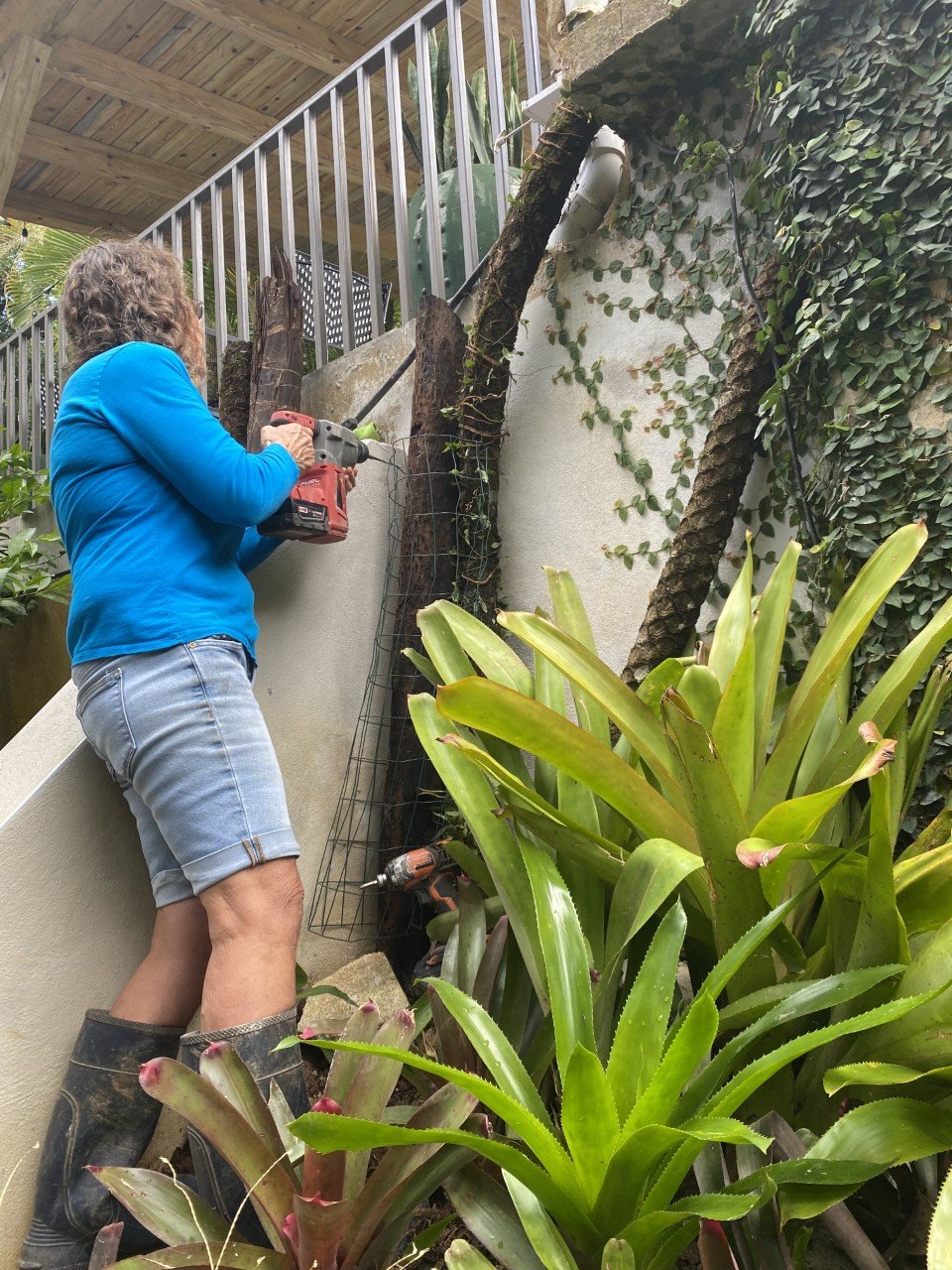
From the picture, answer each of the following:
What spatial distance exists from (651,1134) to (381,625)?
1.69m

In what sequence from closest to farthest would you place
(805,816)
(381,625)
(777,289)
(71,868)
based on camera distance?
(805,816), (71,868), (777,289), (381,625)

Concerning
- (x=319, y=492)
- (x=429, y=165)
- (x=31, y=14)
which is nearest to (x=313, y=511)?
(x=319, y=492)

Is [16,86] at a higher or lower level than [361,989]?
higher

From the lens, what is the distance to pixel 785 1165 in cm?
107

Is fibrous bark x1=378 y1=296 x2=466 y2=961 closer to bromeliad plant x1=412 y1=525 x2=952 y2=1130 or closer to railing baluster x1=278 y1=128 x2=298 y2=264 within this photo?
bromeliad plant x1=412 y1=525 x2=952 y2=1130

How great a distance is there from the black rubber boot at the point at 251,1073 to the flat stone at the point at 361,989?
39 centimetres

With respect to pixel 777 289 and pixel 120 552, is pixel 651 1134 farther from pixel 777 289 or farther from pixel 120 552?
pixel 777 289

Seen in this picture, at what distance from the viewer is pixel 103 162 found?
5.50m

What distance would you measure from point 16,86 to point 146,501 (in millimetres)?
3551

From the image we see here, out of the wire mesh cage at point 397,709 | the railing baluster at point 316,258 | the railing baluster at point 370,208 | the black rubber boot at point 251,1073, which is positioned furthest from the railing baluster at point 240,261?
the black rubber boot at point 251,1073

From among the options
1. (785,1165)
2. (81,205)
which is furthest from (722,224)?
(81,205)

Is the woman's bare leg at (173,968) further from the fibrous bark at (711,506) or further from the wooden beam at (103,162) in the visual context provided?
the wooden beam at (103,162)

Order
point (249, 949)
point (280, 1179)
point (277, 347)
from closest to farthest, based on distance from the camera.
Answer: point (280, 1179), point (249, 949), point (277, 347)

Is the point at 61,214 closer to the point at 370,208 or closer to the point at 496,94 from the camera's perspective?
the point at 370,208
